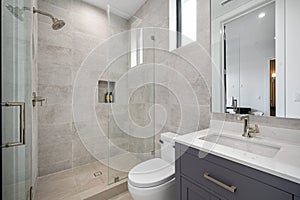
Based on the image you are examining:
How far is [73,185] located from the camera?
168 centimetres

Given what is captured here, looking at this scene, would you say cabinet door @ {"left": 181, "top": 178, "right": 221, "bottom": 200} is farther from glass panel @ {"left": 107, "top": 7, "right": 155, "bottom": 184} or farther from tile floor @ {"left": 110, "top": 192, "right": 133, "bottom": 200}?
glass panel @ {"left": 107, "top": 7, "right": 155, "bottom": 184}

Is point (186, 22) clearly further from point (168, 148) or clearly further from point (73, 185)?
point (73, 185)

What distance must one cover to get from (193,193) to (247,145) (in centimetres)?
50

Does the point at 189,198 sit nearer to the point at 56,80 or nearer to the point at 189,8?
the point at 189,8

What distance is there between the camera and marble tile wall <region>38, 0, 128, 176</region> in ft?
6.04

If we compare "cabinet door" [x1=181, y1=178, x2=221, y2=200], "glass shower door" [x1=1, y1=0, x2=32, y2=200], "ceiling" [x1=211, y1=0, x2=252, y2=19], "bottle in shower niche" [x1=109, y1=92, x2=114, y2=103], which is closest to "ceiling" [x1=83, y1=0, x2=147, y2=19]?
"bottle in shower niche" [x1=109, y1=92, x2=114, y2=103]

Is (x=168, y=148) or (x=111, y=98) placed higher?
→ (x=111, y=98)

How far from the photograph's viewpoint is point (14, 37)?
75cm

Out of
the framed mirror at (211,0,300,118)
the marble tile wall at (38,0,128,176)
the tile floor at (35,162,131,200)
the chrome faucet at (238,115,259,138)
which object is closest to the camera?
the framed mirror at (211,0,300,118)

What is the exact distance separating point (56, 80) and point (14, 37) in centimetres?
131

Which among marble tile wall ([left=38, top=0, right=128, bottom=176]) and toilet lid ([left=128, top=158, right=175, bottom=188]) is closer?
toilet lid ([left=128, top=158, right=175, bottom=188])

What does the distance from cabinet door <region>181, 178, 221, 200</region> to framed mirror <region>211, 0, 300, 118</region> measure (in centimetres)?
70

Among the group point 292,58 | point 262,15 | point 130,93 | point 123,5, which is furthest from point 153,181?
point 123,5

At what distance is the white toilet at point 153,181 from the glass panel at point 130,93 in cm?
58
